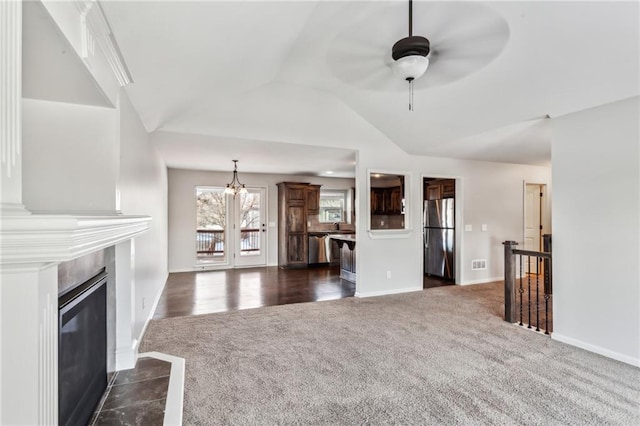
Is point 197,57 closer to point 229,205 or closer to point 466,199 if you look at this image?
point 466,199

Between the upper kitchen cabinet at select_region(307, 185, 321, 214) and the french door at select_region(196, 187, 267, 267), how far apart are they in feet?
3.70

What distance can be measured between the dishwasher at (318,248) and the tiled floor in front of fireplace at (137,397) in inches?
220

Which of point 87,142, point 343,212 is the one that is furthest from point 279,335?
point 343,212

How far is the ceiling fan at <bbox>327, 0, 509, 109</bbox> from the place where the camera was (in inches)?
87.4

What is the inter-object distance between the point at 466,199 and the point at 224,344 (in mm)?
4772

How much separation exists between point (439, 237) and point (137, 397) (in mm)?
5641

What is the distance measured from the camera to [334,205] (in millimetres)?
9172

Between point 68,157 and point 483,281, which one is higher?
point 68,157

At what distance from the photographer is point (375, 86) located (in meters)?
3.49

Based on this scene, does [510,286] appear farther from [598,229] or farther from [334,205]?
[334,205]

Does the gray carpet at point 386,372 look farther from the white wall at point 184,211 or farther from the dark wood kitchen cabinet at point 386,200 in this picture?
the dark wood kitchen cabinet at point 386,200

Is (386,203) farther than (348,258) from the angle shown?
Yes

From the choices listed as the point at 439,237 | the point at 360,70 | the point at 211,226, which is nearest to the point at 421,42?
the point at 360,70

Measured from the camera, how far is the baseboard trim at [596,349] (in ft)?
9.04
